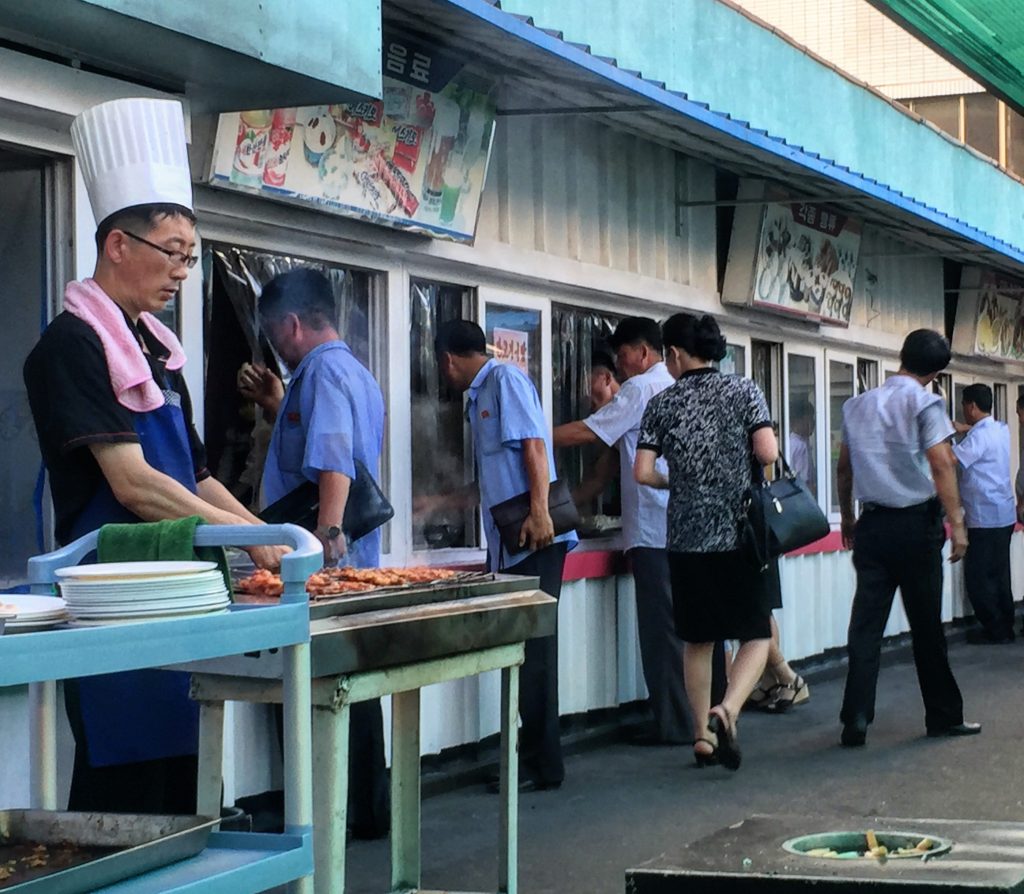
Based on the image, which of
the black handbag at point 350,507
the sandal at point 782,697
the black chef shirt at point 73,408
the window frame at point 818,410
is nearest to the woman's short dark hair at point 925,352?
the sandal at point 782,697

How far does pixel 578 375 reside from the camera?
30.0 ft

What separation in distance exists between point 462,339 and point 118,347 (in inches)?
141

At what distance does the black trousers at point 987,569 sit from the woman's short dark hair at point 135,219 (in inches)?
453

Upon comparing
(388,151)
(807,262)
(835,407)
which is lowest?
(835,407)

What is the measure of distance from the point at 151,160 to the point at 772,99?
576 centimetres

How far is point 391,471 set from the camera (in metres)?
7.43

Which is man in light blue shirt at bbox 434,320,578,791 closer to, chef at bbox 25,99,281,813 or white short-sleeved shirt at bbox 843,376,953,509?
white short-sleeved shirt at bbox 843,376,953,509

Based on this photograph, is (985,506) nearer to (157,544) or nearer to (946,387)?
(946,387)

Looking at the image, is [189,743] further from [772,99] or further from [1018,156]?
[1018,156]

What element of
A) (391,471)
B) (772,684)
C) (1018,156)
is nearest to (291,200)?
(391,471)

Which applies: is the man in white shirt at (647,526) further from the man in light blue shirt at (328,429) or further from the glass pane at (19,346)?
the glass pane at (19,346)

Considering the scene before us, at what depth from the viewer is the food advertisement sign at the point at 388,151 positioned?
628 cm

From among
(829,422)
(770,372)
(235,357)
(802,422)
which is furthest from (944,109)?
(235,357)

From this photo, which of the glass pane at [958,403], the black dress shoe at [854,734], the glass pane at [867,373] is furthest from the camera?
the glass pane at [958,403]
